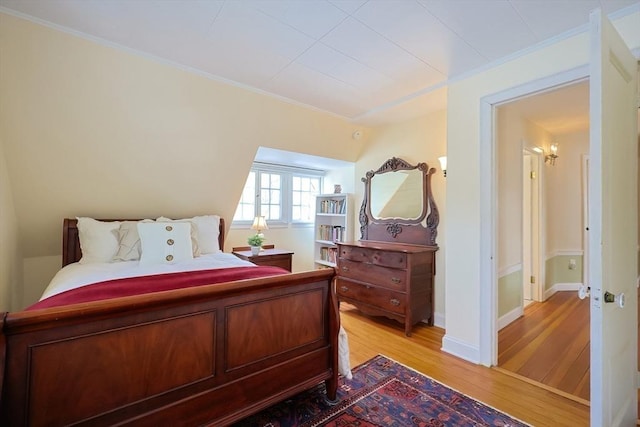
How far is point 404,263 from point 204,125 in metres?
2.39

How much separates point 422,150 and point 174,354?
307cm

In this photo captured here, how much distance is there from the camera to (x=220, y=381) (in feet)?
4.71

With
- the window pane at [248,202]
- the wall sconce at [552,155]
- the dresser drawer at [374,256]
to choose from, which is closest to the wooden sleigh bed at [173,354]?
the dresser drawer at [374,256]

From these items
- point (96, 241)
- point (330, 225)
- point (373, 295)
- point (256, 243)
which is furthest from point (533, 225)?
point (96, 241)

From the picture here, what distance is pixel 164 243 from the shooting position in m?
2.53

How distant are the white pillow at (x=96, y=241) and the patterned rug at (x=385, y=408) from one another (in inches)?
72.9

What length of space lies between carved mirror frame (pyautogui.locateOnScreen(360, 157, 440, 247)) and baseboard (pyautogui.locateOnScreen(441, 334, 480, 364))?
1.01 m

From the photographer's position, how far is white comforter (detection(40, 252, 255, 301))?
1.88 meters

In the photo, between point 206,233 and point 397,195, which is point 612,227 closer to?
point 397,195

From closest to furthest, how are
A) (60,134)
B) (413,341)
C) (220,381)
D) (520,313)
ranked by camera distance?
(220,381) < (60,134) < (413,341) < (520,313)

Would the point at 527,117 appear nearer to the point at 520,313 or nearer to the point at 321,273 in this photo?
the point at 520,313

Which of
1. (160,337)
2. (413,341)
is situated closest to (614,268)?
(413,341)

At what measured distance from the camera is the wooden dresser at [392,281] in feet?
9.33

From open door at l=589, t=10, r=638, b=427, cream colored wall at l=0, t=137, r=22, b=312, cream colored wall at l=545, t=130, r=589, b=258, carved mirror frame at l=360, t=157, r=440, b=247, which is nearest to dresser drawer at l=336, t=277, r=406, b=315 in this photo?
carved mirror frame at l=360, t=157, r=440, b=247
